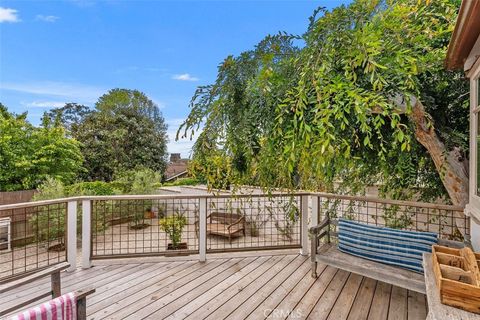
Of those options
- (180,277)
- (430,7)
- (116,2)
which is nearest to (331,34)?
(430,7)

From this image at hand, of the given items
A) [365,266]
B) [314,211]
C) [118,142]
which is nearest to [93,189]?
[118,142]

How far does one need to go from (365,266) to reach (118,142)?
1223cm

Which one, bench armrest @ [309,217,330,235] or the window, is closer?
the window

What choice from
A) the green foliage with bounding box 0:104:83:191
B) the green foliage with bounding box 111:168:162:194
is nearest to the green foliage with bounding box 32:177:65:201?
the green foliage with bounding box 111:168:162:194

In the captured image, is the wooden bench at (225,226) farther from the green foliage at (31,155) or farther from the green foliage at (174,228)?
the green foliage at (31,155)

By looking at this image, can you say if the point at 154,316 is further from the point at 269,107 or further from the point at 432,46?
the point at 432,46

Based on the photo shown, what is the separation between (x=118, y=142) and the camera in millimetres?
12297

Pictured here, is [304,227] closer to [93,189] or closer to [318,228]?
[318,228]

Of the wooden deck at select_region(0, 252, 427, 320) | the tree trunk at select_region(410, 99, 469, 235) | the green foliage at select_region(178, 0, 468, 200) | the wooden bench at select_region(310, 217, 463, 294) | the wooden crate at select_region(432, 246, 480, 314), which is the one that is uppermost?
the green foliage at select_region(178, 0, 468, 200)

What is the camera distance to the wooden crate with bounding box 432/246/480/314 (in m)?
1.08

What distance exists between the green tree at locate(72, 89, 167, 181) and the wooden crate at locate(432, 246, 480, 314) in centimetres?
1245

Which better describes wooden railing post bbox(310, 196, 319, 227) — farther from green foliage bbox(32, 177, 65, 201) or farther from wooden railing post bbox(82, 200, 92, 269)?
green foliage bbox(32, 177, 65, 201)

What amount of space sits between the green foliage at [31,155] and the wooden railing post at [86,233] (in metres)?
7.40

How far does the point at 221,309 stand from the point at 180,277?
2.77 feet
